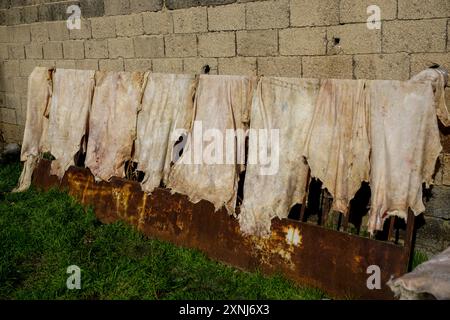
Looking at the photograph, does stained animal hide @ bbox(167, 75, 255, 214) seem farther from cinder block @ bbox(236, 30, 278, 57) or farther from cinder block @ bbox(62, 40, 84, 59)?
cinder block @ bbox(62, 40, 84, 59)

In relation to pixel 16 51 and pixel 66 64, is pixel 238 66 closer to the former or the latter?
pixel 66 64

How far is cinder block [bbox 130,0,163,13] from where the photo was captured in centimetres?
547

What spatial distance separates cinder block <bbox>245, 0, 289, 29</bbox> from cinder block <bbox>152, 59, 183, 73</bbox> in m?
1.14

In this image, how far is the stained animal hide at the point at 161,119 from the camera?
4.39m

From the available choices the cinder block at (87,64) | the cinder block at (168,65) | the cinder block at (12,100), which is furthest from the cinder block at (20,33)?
the cinder block at (168,65)

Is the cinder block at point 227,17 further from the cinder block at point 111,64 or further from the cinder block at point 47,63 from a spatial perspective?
the cinder block at point 47,63

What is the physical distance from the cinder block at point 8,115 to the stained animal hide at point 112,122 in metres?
4.15

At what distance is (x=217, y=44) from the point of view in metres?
5.05

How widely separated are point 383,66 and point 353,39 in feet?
1.30

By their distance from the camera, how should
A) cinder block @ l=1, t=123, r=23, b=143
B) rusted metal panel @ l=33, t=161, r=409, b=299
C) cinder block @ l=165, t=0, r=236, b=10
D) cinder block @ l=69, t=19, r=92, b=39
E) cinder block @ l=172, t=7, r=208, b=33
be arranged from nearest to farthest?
1. rusted metal panel @ l=33, t=161, r=409, b=299
2. cinder block @ l=165, t=0, r=236, b=10
3. cinder block @ l=172, t=7, r=208, b=33
4. cinder block @ l=69, t=19, r=92, b=39
5. cinder block @ l=1, t=123, r=23, b=143

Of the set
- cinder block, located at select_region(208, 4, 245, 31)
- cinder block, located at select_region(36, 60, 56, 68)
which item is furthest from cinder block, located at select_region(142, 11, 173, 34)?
cinder block, located at select_region(36, 60, 56, 68)

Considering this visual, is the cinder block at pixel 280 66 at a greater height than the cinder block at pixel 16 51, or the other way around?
the cinder block at pixel 16 51
